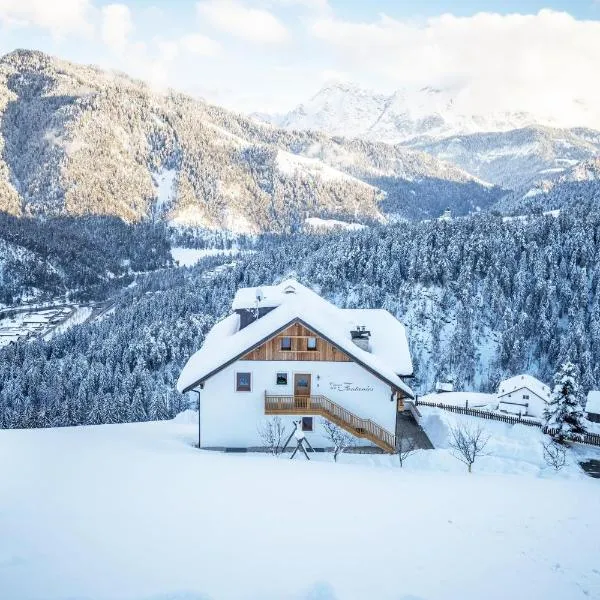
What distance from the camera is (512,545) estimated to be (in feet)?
45.5

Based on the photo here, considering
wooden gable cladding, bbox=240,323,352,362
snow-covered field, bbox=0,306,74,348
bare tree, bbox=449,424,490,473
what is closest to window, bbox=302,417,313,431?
wooden gable cladding, bbox=240,323,352,362

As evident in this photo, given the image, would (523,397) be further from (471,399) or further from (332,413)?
(332,413)

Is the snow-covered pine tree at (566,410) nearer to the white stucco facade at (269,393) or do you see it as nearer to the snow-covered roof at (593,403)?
the white stucco facade at (269,393)

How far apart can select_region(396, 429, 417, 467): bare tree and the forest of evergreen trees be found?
63.6 metres

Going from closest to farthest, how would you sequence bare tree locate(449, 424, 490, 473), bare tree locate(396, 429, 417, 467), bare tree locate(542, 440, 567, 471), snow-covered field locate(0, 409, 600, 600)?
snow-covered field locate(0, 409, 600, 600) < bare tree locate(449, 424, 490, 473) < bare tree locate(542, 440, 567, 471) < bare tree locate(396, 429, 417, 467)

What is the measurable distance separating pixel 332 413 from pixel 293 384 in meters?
2.88

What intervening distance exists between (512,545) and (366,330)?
20.6 m

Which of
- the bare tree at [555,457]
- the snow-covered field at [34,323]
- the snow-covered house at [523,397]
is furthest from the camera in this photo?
the snow-covered field at [34,323]

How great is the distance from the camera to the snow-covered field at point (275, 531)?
10734 mm

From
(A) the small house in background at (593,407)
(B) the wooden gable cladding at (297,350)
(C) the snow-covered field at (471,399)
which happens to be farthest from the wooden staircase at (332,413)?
(C) the snow-covered field at (471,399)

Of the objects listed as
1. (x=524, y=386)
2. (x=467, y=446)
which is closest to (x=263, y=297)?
(x=467, y=446)

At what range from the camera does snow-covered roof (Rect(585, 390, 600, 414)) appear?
61688 mm

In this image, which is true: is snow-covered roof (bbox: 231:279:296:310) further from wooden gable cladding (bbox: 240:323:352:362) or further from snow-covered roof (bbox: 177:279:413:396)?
wooden gable cladding (bbox: 240:323:352:362)

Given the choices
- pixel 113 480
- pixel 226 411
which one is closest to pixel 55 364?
pixel 226 411
